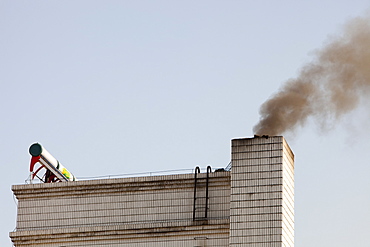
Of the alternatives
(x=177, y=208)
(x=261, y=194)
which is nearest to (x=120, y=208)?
(x=177, y=208)

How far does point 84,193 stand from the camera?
7119cm

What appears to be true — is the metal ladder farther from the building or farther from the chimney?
the chimney

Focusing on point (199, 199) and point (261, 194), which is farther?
point (199, 199)

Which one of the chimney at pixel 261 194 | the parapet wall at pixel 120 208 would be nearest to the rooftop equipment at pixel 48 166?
the parapet wall at pixel 120 208

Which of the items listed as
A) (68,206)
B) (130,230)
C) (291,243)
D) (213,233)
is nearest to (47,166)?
(68,206)

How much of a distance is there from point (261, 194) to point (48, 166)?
681 inches

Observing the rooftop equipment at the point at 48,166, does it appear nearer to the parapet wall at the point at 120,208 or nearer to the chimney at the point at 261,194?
the parapet wall at the point at 120,208

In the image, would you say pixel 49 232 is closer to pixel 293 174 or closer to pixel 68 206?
pixel 68 206

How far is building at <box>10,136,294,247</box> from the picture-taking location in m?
64.9

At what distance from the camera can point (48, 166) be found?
73688 mm

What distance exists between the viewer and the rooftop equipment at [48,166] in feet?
239

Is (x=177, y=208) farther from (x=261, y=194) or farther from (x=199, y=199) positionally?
(x=261, y=194)

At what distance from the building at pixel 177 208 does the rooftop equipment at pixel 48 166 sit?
1916 mm

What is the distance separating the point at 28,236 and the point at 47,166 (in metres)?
5.47
